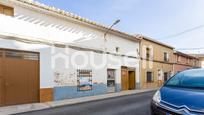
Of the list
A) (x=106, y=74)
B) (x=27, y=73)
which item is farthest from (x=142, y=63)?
(x=27, y=73)

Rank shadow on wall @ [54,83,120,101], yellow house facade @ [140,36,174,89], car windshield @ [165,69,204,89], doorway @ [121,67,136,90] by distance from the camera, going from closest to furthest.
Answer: car windshield @ [165,69,204,89], shadow on wall @ [54,83,120,101], doorway @ [121,67,136,90], yellow house facade @ [140,36,174,89]

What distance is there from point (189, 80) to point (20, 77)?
30.8 feet

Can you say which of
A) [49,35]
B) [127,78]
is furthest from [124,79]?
[49,35]

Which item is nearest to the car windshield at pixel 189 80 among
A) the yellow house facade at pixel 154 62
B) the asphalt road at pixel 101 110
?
the asphalt road at pixel 101 110

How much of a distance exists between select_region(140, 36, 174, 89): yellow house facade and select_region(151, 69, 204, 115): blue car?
759 inches

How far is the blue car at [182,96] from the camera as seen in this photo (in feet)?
13.1

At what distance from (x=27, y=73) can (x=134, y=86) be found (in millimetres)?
12909

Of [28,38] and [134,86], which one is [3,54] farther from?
[134,86]

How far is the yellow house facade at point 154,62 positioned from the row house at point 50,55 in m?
5.66

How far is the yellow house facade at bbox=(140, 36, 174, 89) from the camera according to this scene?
24.9m

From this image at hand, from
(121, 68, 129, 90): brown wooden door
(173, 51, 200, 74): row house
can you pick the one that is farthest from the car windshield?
(173, 51, 200, 74): row house

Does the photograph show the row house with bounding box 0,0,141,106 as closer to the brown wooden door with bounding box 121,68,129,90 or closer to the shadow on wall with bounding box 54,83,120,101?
the shadow on wall with bounding box 54,83,120,101

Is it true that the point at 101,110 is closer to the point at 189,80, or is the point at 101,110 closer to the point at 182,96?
the point at 189,80

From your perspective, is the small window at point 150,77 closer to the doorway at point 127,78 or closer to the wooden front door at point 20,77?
the doorway at point 127,78
